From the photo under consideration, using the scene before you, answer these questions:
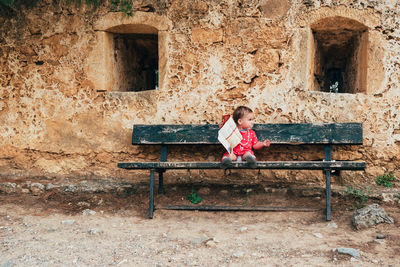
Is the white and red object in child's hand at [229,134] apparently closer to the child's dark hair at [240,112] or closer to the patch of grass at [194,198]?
the child's dark hair at [240,112]

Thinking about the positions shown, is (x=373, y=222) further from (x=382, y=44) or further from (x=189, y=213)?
(x=382, y=44)

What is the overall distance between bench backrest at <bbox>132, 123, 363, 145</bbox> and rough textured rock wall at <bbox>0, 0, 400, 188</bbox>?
246 mm

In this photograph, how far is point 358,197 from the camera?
3.45 meters

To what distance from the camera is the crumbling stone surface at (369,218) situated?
281 cm

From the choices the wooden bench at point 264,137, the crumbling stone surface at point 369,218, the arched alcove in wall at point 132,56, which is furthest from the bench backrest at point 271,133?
the arched alcove in wall at point 132,56

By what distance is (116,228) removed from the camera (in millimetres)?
2986

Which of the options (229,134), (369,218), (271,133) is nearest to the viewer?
(369,218)

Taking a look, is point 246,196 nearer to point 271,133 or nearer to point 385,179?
point 271,133

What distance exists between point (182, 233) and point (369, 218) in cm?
151

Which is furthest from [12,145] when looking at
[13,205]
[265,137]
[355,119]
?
[355,119]

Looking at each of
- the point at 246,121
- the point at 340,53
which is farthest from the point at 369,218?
the point at 340,53

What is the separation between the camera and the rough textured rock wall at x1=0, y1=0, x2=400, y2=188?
145 inches

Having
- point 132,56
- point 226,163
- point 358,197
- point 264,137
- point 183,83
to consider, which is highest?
point 132,56

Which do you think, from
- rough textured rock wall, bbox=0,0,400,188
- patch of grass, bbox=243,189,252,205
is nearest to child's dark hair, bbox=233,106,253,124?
rough textured rock wall, bbox=0,0,400,188
